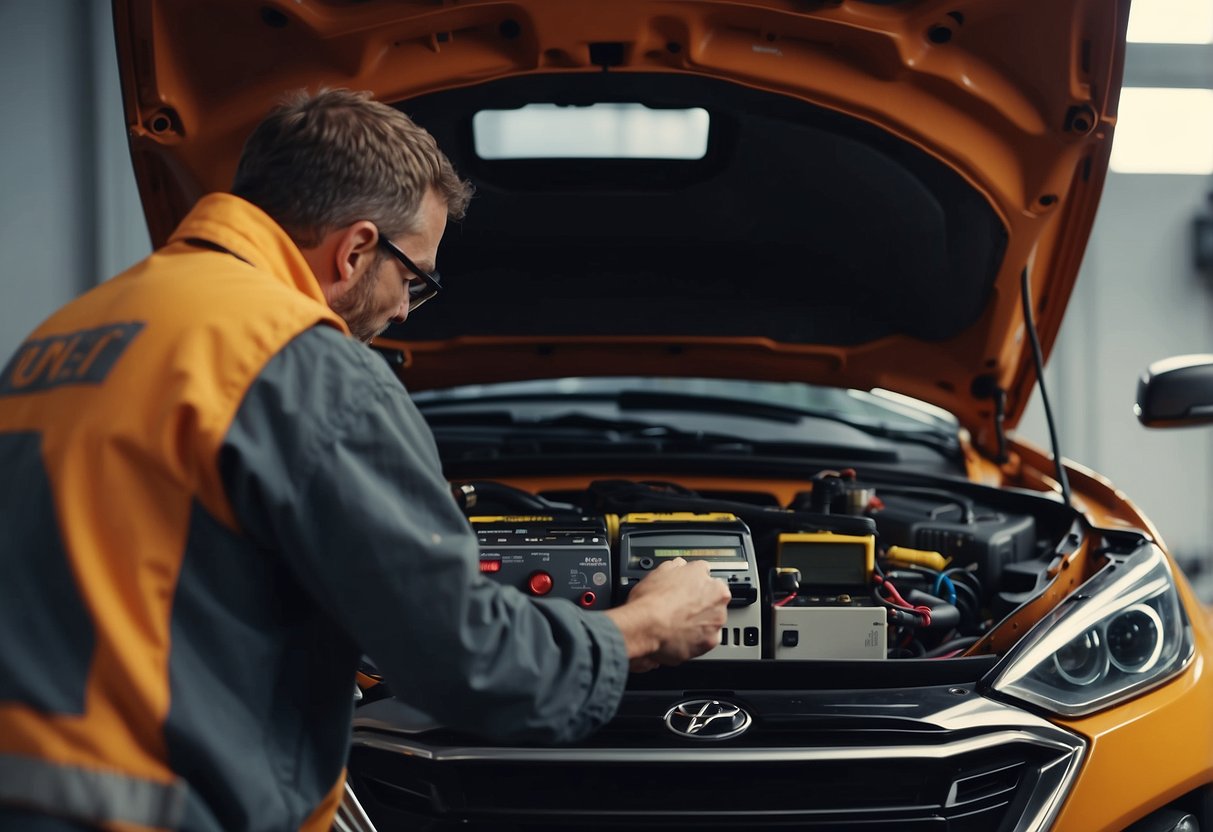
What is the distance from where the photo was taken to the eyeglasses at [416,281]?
4.26 feet

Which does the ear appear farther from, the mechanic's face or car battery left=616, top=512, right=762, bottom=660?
car battery left=616, top=512, right=762, bottom=660

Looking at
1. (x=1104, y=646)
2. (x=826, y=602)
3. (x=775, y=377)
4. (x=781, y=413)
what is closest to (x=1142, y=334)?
(x=781, y=413)

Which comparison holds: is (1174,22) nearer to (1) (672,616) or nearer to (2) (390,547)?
(1) (672,616)

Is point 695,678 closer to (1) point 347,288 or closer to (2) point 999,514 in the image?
(1) point 347,288

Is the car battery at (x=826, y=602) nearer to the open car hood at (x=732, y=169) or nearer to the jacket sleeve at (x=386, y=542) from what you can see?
Result: the jacket sleeve at (x=386, y=542)

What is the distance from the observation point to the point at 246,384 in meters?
1.01

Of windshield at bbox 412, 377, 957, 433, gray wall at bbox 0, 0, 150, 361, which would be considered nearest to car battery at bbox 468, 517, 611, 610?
windshield at bbox 412, 377, 957, 433

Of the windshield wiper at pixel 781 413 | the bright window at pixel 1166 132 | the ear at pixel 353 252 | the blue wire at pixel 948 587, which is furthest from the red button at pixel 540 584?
the bright window at pixel 1166 132

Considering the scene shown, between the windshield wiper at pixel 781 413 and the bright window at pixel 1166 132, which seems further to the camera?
the bright window at pixel 1166 132

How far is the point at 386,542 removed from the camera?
1019 millimetres

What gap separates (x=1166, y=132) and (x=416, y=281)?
22.5ft

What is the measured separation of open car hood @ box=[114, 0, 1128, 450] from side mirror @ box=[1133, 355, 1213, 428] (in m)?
0.25

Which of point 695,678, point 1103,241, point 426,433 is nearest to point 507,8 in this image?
point 426,433

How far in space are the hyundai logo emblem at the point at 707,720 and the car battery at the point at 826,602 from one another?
0.58ft
